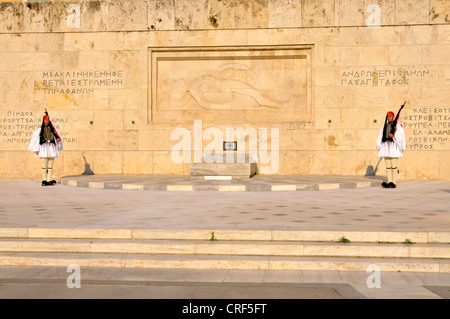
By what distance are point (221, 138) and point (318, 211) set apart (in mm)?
9882

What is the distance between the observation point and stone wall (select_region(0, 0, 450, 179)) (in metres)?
19.3

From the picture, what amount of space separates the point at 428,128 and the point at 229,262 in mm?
13911

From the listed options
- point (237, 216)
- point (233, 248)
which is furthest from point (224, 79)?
point (233, 248)

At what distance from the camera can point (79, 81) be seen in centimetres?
2030

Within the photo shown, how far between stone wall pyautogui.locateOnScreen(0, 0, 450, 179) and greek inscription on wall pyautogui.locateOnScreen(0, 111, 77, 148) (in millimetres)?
36

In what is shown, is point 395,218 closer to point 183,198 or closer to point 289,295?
point 289,295

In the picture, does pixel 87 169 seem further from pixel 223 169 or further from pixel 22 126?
pixel 223 169

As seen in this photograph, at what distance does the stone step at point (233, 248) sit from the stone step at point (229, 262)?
0.14m

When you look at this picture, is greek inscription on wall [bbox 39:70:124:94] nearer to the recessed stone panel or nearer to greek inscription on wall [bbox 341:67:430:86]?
the recessed stone panel

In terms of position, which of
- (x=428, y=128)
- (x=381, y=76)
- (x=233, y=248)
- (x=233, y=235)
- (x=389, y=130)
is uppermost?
(x=381, y=76)

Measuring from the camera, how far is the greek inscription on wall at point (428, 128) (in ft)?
62.5

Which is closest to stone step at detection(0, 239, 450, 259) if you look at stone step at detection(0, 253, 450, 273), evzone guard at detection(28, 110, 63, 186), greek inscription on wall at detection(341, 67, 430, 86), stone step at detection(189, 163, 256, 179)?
stone step at detection(0, 253, 450, 273)
